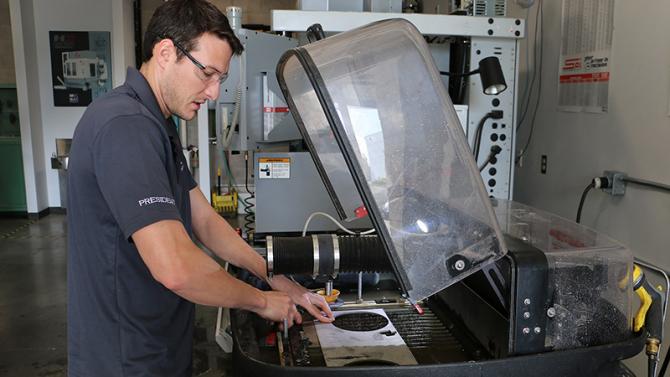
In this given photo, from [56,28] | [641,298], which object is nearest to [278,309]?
[641,298]

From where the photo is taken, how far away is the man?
2.82ft

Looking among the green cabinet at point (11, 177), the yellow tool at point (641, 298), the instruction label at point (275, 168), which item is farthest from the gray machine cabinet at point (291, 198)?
the green cabinet at point (11, 177)

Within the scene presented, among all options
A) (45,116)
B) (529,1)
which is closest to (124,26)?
(45,116)

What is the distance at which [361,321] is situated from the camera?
110 cm

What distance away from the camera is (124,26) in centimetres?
479

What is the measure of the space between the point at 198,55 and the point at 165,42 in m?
0.06

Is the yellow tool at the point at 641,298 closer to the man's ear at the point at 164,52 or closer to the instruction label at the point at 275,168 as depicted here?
the man's ear at the point at 164,52

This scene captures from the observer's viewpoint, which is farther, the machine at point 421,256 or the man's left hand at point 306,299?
the man's left hand at point 306,299

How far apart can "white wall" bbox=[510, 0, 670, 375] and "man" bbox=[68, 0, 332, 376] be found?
1.46 metres

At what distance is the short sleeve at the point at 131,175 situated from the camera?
85cm

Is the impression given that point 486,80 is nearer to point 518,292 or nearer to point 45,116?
point 518,292

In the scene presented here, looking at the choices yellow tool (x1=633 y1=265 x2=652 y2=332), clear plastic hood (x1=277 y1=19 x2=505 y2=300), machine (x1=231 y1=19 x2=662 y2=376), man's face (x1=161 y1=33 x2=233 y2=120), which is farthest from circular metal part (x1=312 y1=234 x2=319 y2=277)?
yellow tool (x1=633 y1=265 x2=652 y2=332)

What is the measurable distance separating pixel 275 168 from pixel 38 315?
71.5 inches

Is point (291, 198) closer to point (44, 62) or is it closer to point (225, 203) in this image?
point (225, 203)
